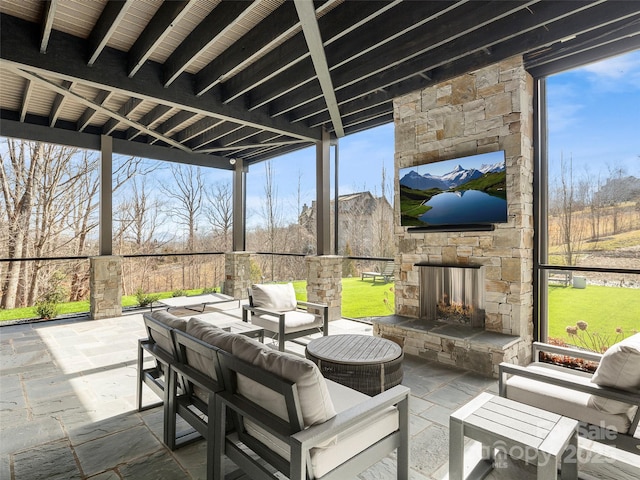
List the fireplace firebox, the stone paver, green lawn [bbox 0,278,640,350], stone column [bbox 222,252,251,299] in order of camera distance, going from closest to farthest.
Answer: the stone paver < green lawn [bbox 0,278,640,350] < the fireplace firebox < stone column [bbox 222,252,251,299]

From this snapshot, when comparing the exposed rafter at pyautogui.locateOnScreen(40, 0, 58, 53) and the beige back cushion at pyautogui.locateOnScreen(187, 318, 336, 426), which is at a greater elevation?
the exposed rafter at pyautogui.locateOnScreen(40, 0, 58, 53)

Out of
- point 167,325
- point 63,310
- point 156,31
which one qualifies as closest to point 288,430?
point 167,325

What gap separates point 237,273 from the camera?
28.0 ft

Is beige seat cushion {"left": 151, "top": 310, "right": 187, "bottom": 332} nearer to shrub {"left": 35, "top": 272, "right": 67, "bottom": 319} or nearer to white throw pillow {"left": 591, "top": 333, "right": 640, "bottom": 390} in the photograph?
white throw pillow {"left": 591, "top": 333, "right": 640, "bottom": 390}

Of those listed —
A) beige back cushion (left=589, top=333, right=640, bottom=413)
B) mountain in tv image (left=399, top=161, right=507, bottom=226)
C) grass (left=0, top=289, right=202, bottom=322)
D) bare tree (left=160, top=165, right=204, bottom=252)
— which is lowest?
grass (left=0, top=289, right=202, bottom=322)

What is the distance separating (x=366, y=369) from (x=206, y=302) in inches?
142

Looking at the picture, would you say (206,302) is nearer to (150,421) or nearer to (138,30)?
(150,421)

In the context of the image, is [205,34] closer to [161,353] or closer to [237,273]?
[161,353]

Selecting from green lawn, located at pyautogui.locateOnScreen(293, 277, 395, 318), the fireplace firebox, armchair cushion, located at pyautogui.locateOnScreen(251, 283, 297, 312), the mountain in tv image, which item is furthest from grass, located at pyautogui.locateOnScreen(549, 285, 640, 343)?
armchair cushion, located at pyautogui.locateOnScreen(251, 283, 297, 312)

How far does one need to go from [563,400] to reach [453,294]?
2.15 m

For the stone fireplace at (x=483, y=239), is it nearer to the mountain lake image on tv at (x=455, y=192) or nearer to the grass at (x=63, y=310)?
the mountain lake image on tv at (x=455, y=192)

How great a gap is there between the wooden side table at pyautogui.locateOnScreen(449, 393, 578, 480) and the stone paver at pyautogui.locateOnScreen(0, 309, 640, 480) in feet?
1.00

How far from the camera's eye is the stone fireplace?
Result: 12.4ft

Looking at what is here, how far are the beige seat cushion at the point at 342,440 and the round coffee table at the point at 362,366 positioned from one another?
744 millimetres
